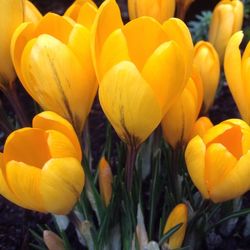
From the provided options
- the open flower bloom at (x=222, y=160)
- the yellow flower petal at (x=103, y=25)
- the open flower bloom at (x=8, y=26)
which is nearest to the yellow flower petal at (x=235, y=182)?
the open flower bloom at (x=222, y=160)

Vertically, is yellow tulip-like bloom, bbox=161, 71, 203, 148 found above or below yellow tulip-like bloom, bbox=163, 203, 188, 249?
above

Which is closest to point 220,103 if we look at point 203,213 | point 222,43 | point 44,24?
point 222,43

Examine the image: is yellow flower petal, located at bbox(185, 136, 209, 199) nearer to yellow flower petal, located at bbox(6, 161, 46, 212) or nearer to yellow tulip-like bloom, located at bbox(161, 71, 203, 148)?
yellow tulip-like bloom, located at bbox(161, 71, 203, 148)

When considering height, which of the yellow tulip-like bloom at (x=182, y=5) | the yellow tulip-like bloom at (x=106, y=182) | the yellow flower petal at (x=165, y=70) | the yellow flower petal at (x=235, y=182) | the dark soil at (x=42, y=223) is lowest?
the dark soil at (x=42, y=223)

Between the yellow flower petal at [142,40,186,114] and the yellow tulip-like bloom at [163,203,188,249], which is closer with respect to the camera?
the yellow flower petal at [142,40,186,114]

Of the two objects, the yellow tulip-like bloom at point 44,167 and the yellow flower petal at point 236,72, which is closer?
the yellow tulip-like bloom at point 44,167

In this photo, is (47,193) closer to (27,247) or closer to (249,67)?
(249,67)

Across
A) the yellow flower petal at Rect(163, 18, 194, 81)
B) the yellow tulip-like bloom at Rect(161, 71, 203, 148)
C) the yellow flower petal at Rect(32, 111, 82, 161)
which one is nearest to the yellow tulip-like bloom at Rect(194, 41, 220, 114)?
the yellow tulip-like bloom at Rect(161, 71, 203, 148)

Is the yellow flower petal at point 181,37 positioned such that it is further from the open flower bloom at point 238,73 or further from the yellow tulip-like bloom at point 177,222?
the yellow tulip-like bloom at point 177,222
